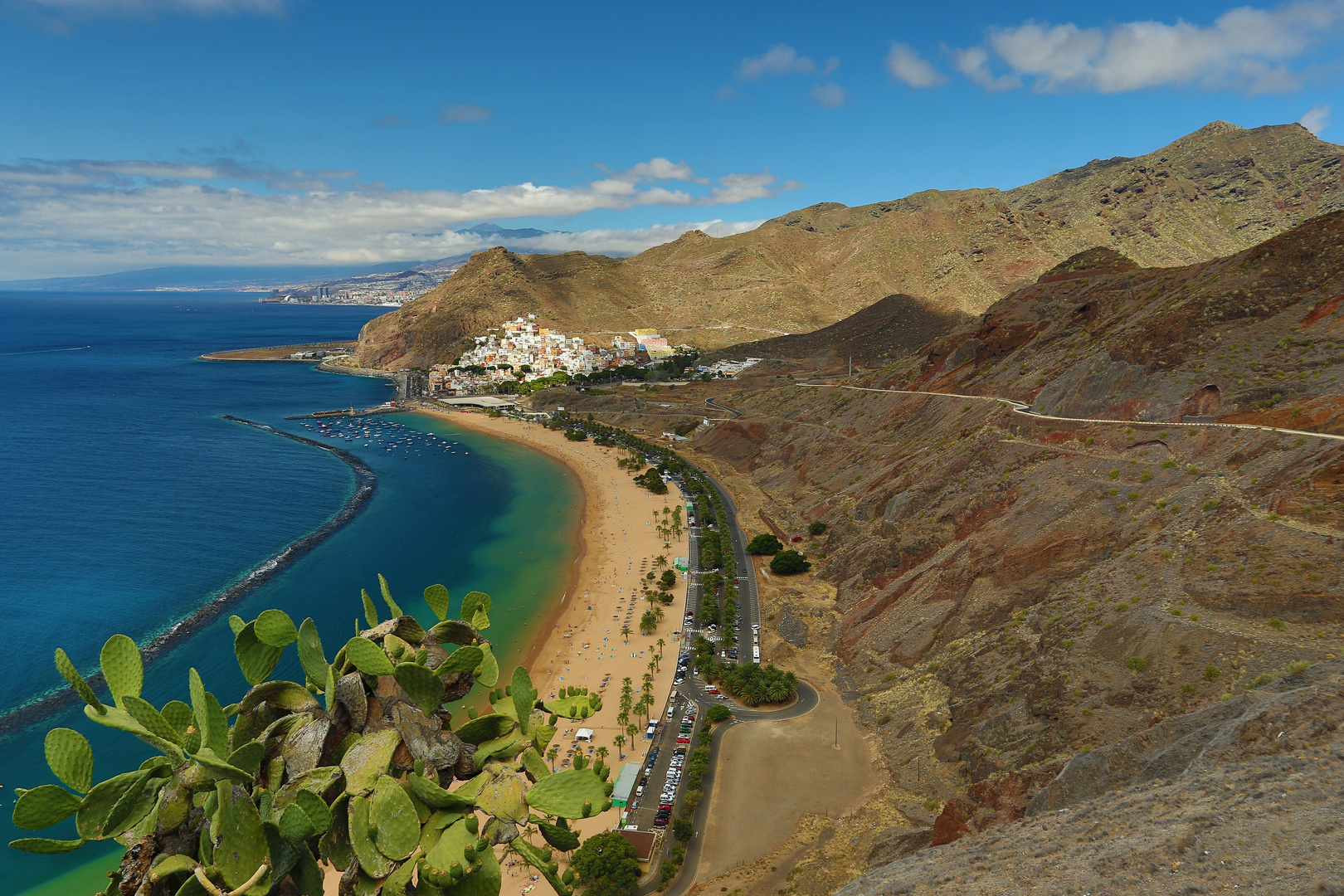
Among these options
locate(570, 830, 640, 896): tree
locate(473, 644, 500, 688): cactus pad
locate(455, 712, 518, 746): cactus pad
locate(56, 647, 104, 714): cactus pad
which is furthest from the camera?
locate(570, 830, 640, 896): tree

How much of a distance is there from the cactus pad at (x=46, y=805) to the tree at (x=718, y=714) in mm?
30568

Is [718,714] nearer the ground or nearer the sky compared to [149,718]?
nearer the ground

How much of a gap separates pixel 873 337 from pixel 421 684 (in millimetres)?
145304

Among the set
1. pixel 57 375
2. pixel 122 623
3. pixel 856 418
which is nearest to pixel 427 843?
pixel 122 623

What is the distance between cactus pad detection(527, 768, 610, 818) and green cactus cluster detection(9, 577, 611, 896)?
2cm

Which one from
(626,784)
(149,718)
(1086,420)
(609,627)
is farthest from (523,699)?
(1086,420)

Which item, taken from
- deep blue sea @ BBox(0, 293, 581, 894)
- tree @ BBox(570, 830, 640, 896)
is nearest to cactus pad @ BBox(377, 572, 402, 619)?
tree @ BBox(570, 830, 640, 896)

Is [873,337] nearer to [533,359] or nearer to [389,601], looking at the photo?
[533,359]

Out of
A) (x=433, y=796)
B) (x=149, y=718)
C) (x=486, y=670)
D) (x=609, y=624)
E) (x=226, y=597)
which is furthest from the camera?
(x=226, y=597)

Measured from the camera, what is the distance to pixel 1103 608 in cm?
2969

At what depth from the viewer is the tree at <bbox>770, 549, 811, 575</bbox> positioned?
51.8 meters

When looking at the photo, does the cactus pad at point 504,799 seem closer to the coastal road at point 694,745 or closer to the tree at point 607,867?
the tree at point 607,867

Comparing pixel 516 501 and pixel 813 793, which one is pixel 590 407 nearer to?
pixel 516 501

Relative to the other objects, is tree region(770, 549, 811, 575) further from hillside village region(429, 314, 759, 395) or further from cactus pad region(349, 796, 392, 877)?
hillside village region(429, 314, 759, 395)
